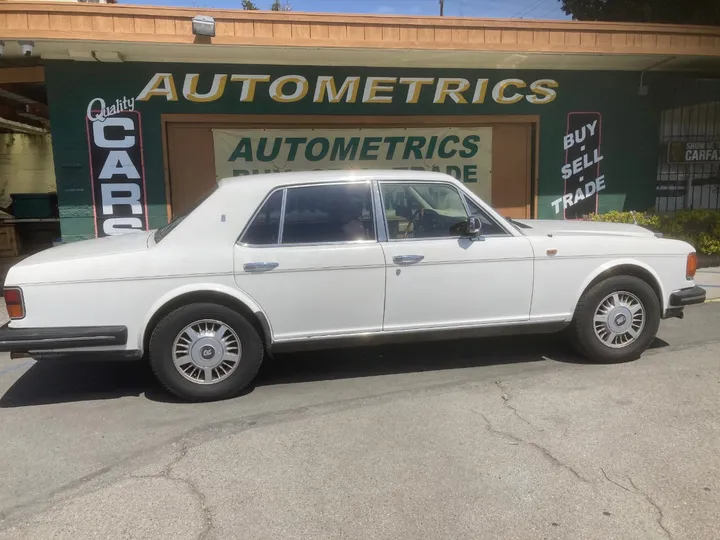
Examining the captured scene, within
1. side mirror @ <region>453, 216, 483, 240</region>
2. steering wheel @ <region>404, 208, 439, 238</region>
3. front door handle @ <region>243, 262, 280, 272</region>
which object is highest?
steering wheel @ <region>404, 208, 439, 238</region>

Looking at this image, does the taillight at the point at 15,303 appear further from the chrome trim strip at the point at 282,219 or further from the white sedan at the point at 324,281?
the chrome trim strip at the point at 282,219

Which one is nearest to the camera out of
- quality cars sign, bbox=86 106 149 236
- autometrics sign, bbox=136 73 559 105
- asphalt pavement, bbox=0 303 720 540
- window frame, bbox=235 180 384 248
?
asphalt pavement, bbox=0 303 720 540

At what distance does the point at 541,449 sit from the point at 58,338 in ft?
10.6

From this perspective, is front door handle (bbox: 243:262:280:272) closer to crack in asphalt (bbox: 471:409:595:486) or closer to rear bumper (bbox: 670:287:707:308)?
crack in asphalt (bbox: 471:409:595:486)

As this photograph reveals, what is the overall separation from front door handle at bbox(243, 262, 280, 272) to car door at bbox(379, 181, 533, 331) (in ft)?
2.85

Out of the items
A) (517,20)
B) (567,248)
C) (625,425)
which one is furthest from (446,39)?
(625,425)

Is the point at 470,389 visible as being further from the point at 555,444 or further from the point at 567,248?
the point at 567,248

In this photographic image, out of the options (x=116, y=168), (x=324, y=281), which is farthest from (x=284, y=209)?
(x=116, y=168)

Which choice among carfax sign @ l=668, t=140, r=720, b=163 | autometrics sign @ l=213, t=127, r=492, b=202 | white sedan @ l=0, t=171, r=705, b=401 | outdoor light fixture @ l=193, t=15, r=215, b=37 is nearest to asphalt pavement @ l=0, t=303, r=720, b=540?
white sedan @ l=0, t=171, r=705, b=401

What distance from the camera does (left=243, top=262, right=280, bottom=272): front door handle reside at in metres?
4.25

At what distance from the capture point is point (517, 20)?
845 centimetres

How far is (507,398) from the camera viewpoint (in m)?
4.29

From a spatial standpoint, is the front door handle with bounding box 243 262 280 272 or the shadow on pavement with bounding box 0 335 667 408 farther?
the shadow on pavement with bounding box 0 335 667 408

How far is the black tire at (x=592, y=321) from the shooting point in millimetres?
4867
